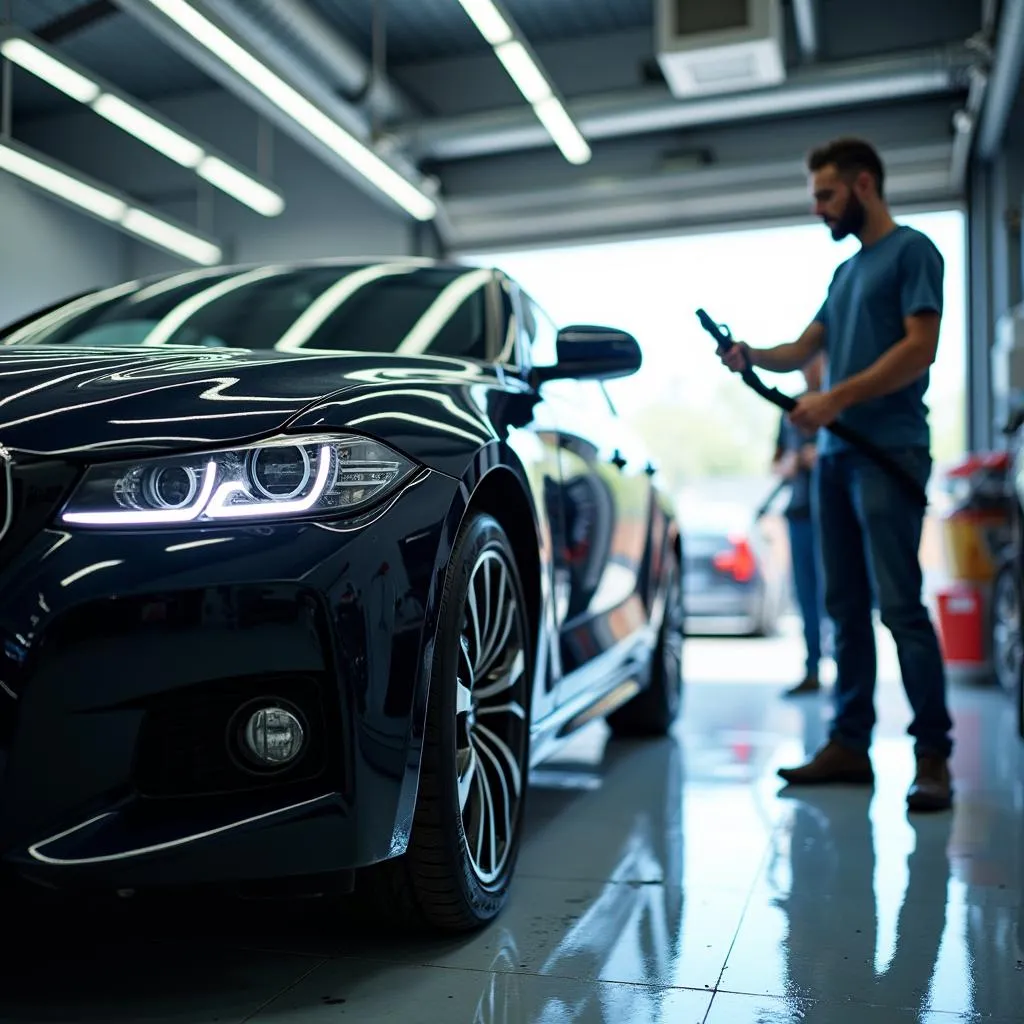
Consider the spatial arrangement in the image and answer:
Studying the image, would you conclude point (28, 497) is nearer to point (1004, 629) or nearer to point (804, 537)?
point (804, 537)

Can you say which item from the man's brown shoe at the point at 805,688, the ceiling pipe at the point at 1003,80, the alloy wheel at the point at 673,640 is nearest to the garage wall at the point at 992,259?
the ceiling pipe at the point at 1003,80

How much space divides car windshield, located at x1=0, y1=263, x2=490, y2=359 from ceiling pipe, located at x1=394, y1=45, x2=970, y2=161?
5.61 m

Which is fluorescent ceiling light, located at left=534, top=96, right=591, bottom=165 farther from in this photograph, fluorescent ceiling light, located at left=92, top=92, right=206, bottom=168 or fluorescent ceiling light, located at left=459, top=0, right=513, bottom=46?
fluorescent ceiling light, located at left=92, top=92, right=206, bottom=168

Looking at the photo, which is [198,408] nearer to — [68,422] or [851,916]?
[68,422]

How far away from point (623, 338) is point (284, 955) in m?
1.44

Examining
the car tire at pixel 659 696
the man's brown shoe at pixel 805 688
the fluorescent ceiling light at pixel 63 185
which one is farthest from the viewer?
the fluorescent ceiling light at pixel 63 185

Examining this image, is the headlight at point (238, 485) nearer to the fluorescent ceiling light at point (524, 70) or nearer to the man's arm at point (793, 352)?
the man's arm at point (793, 352)

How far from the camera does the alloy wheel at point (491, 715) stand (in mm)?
1917

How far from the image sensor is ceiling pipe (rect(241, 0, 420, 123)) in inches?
311

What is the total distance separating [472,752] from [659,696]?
2.32m

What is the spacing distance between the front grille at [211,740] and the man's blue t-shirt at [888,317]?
2.05 metres

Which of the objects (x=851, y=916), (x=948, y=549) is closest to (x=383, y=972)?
(x=851, y=916)

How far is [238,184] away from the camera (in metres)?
8.26

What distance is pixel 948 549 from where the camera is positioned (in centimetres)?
641
